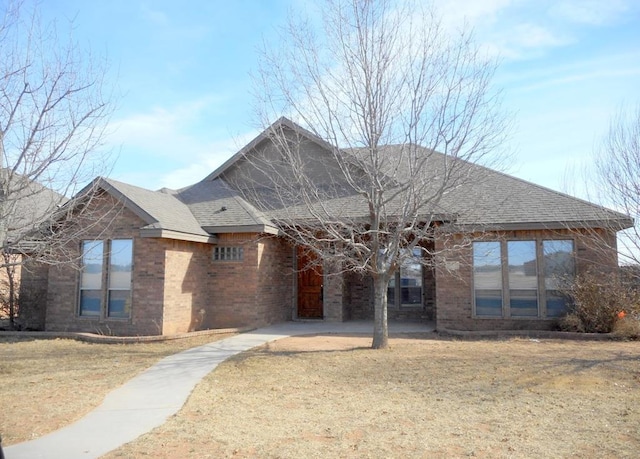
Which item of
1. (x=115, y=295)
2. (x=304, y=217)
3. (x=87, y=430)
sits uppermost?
(x=304, y=217)

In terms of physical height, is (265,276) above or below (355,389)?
above

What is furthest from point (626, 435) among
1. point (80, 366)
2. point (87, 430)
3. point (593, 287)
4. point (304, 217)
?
point (304, 217)

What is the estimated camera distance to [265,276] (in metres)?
14.8

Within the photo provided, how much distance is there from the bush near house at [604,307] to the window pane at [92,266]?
40.2ft

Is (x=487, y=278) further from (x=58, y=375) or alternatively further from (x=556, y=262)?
(x=58, y=375)

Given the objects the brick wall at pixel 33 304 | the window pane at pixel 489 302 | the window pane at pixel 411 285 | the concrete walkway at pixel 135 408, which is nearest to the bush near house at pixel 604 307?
the window pane at pixel 489 302

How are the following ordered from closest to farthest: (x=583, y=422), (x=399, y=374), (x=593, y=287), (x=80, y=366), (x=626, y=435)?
(x=626, y=435)
(x=583, y=422)
(x=399, y=374)
(x=80, y=366)
(x=593, y=287)

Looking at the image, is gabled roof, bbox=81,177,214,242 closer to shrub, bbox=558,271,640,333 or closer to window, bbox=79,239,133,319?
window, bbox=79,239,133,319

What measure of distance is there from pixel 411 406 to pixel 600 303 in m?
7.67

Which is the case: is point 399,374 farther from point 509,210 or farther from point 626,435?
point 509,210

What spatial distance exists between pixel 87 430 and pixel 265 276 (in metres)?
9.15

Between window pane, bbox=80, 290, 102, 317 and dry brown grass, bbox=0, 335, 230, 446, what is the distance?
146cm

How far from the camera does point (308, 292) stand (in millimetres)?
16875

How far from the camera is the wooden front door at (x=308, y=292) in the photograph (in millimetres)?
16750
